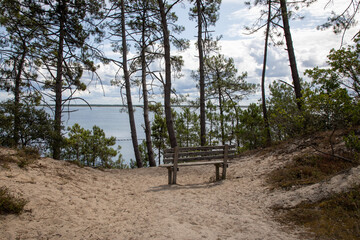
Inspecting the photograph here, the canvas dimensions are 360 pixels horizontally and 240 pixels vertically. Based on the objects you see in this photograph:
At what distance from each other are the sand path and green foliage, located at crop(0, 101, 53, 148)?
2033 millimetres

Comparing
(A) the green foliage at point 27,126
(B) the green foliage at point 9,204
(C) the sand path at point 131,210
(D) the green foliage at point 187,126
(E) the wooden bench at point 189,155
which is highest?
(D) the green foliage at point 187,126

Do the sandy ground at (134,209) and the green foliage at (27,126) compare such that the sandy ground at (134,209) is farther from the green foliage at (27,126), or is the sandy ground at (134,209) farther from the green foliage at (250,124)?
the green foliage at (250,124)

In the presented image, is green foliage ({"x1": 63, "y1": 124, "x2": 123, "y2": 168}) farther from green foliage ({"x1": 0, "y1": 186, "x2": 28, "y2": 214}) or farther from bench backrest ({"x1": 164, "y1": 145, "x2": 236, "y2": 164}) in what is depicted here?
green foliage ({"x1": 0, "y1": 186, "x2": 28, "y2": 214})

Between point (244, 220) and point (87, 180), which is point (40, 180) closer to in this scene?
point (87, 180)

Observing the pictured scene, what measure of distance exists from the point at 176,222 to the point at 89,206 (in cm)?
184

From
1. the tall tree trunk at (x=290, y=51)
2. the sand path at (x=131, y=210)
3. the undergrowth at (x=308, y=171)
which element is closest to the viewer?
the sand path at (x=131, y=210)

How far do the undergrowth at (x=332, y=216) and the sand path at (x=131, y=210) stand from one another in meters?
0.31

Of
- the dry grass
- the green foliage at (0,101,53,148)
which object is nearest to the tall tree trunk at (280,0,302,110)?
the dry grass

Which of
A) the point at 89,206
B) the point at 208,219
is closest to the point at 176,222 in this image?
the point at 208,219

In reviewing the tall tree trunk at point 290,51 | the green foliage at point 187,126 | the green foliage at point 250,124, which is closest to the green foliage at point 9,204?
the tall tree trunk at point 290,51

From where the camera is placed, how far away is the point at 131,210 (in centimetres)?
477

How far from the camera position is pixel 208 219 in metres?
4.11

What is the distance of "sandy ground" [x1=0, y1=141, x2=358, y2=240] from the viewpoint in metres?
3.45

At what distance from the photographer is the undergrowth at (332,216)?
323 cm
